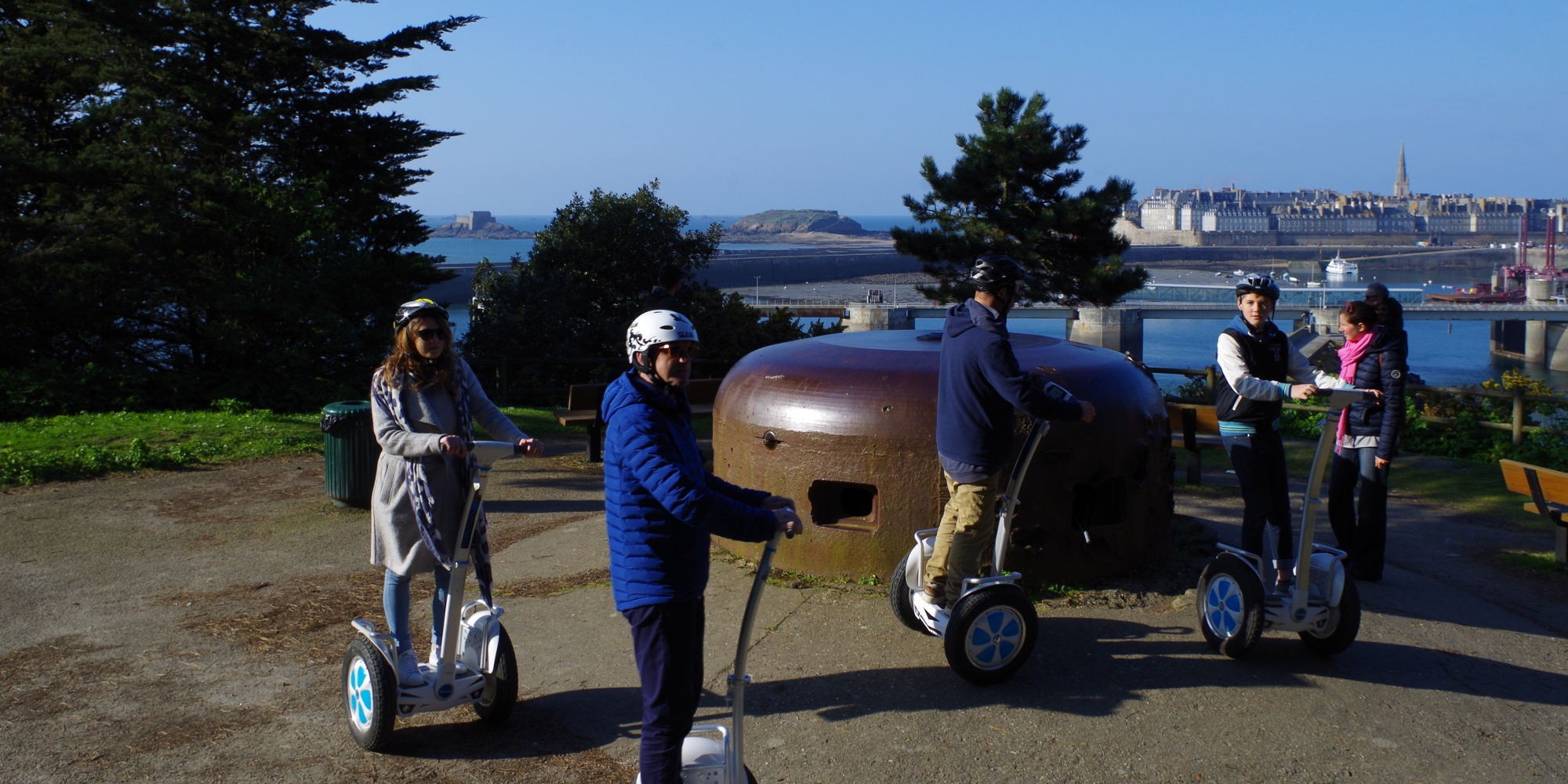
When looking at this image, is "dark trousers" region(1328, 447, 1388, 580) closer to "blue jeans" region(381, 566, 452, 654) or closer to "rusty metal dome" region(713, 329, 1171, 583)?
"rusty metal dome" region(713, 329, 1171, 583)

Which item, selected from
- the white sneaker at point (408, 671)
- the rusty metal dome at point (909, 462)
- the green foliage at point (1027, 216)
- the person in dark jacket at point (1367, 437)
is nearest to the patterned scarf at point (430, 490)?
the white sneaker at point (408, 671)

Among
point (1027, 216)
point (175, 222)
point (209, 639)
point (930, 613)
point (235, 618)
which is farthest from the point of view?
point (1027, 216)

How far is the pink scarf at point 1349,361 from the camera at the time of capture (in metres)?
7.21

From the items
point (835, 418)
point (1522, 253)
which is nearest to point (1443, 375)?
point (835, 418)

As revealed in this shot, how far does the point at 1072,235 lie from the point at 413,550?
32189mm

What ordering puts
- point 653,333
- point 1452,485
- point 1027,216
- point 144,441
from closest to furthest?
1. point 653,333
2. point 1452,485
3. point 144,441
4. point 1027,216

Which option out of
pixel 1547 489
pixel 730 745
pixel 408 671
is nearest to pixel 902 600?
pixel 730 745

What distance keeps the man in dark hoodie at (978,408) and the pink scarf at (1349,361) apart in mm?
2991

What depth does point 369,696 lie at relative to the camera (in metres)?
4.64

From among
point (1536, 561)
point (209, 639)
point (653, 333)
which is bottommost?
point (1536, 561)

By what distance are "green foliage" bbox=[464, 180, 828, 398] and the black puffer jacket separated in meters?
16.2

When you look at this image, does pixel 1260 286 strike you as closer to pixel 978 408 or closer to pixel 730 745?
pixel 978 408

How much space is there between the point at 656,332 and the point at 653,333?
0.01 metres

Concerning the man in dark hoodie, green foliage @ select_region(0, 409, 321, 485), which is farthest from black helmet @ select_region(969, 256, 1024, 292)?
green foliage @ select_region(0, 409, 321, 485)
